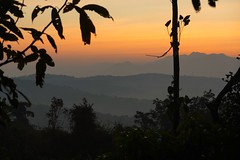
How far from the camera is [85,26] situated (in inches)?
80.7

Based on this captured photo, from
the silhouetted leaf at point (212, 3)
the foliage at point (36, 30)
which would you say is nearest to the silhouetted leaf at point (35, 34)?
the foliage at point (36, 30)

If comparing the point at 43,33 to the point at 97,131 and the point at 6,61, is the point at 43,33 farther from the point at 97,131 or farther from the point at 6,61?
the point at 97,131

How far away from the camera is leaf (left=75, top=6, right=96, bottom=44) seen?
80.4 inches

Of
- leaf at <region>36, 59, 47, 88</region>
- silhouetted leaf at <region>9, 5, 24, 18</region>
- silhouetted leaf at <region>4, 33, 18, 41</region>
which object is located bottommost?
leaf at <region>36, 59, 47, 88</region>

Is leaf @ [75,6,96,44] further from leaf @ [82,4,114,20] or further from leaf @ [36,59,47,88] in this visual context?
leaf @ [36,59,47,88]

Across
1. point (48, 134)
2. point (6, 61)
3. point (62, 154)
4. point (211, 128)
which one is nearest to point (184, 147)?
point (211, 128)

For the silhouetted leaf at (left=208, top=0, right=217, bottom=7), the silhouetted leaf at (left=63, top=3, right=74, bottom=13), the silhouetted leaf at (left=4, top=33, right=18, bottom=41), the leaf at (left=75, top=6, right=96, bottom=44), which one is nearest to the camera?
the leaf at (left=75, top=6, right=96, bottom=44)

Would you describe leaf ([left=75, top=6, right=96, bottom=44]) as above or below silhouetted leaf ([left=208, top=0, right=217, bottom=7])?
below

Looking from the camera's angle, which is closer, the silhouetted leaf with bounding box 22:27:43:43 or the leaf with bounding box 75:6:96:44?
the leaf with bounding box 75:6:96:44

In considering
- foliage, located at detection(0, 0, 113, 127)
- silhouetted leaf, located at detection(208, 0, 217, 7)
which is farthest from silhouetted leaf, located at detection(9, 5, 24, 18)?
silhouetted leaf, located at detection(208, 0, 217, 7)

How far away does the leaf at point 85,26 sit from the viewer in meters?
2.04

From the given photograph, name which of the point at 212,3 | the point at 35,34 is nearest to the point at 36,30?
the point at 35,34

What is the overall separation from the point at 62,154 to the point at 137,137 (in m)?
37.2

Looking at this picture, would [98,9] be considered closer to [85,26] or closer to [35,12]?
[85,26]
